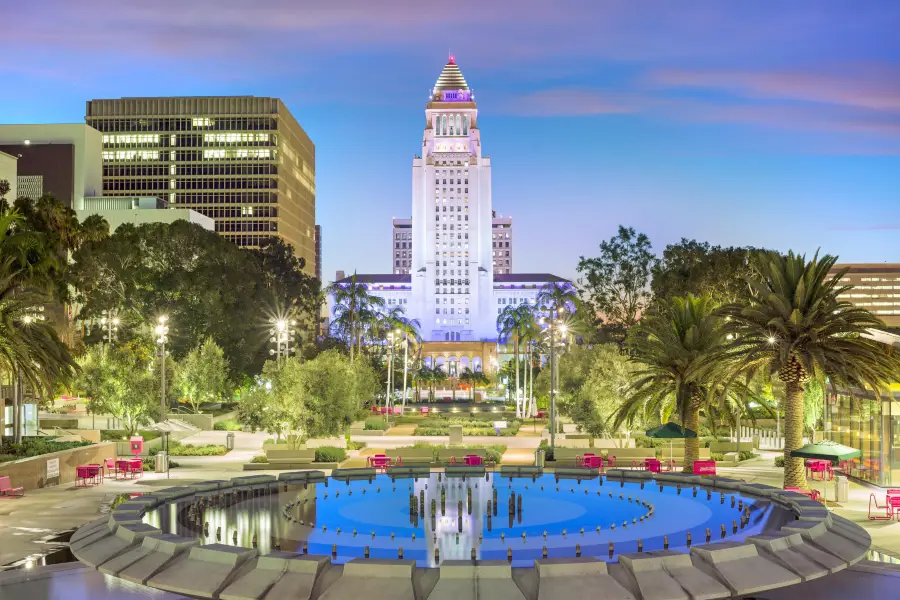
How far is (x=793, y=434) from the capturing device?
32.7 meters

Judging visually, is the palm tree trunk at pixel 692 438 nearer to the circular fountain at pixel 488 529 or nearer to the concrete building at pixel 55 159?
the circular fountain at pixel 488 529

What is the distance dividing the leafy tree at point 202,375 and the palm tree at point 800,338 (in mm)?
47680

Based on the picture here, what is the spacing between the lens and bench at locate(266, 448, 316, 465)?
44.8 m

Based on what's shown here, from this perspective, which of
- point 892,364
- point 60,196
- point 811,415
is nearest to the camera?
point 892,364

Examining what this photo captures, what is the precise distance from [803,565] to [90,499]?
27.1m

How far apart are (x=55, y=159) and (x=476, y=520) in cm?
13378

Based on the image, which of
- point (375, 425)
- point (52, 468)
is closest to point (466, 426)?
point (375, 425)

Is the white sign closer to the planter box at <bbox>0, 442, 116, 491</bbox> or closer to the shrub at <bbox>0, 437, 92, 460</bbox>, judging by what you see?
the planter box at <bbox>0, 442, 116, 491</bbox>

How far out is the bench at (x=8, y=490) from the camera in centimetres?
3450

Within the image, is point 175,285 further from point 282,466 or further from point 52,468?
point 52,468

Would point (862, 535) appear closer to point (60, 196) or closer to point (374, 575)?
point (374, 575)

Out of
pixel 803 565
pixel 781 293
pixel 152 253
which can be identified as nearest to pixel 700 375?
pixel 781 293

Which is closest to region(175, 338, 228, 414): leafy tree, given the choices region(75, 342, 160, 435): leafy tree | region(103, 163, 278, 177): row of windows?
region(75, 342, 160, 435): leafy tree

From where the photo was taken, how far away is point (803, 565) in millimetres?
16875
